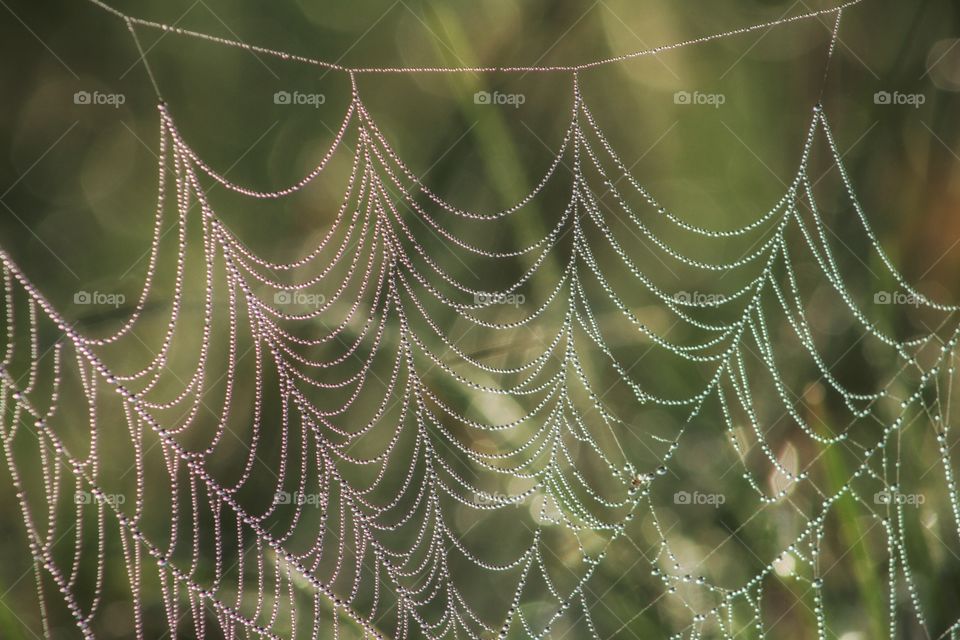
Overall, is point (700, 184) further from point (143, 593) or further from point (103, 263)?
point (143, 593)

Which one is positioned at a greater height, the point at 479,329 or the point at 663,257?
the point at 663,257

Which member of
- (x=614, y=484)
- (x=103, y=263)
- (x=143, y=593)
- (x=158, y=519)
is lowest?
(x=143, y=593)

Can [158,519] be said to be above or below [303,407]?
below

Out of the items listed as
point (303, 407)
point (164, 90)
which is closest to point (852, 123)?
point (303, 407)

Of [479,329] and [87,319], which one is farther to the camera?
[479,329]

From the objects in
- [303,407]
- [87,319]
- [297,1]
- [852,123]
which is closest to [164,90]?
[297,1]

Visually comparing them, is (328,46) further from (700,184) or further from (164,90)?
(700,184)
